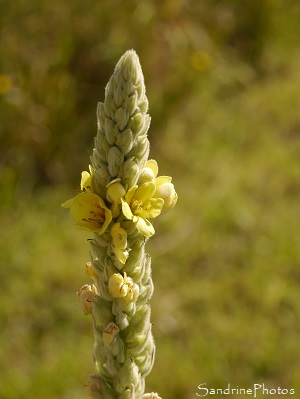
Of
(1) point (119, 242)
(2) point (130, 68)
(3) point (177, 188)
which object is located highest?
(3) point (177, 188)

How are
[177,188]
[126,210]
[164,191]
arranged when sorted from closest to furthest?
[126,210], [164,191], [177,188]

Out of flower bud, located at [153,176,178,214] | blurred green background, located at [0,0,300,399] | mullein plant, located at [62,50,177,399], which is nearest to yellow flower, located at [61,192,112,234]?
mullein plant, located at [62,50,177,399]

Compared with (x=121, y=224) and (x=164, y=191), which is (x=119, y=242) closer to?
(x=121, y=224)

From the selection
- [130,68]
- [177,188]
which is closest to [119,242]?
[130,68]

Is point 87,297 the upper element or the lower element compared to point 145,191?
lower

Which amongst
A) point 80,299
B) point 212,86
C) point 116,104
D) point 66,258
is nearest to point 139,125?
point 116,104

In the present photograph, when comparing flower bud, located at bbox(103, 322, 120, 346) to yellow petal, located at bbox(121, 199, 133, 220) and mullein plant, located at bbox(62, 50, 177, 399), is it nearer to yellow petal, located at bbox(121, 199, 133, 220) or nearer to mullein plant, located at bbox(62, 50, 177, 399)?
mullein plant, located at bbox(62, 50, 177, 399)

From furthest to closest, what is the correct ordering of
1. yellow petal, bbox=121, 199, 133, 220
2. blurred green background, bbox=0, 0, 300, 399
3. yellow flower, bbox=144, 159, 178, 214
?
blurred green background, bbox=0, 0, 300, 399, yellow flower, bbox=144, 159, 178, 214, yellow petal, bbox=121, 199, 133, 220
